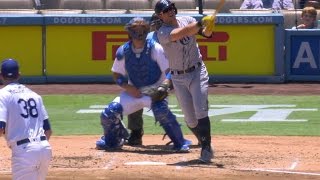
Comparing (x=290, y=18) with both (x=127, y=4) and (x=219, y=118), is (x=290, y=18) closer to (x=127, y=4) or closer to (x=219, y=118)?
(x=127, y=4)

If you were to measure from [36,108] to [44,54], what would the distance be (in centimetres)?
1123

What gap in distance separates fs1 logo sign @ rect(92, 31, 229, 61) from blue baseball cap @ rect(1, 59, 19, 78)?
11.0m

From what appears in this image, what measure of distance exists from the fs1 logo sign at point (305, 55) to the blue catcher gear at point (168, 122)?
7794mm

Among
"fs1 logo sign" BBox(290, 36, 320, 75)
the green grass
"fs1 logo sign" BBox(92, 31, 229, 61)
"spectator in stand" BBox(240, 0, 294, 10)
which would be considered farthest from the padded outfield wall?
"spectator in stand" BBox(240, 0, 294, 10)

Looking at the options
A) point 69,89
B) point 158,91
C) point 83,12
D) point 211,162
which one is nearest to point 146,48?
point 158,91

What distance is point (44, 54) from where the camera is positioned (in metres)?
18.6

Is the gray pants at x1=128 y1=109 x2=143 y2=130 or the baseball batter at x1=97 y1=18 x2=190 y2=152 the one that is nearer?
the baseball batter at x1=97 y1=18 x2=190 y2=152

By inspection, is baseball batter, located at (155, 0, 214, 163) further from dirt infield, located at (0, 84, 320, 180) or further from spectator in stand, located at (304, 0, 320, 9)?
spectator in stand, located at (304, 0, 320, 9)

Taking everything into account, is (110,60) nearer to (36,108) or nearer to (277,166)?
(277,166)

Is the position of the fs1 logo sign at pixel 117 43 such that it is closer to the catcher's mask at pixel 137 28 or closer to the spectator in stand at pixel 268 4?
the spectator in stand at pixel 268 4

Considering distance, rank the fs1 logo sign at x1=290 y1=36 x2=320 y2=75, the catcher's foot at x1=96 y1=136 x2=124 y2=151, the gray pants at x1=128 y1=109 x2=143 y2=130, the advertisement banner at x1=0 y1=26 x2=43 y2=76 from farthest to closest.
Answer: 1. the advertisement banner at x1=0 y1=26 x2=43 y2=76
2. the fs1 logo sign at x1=290 y1=36 x2=320 y2=75
3. the gray pants at x1=128 y1=109 x2=143 y2=130
4. the catcher's foot at x1=96 y1=136 x2=124 y2=151

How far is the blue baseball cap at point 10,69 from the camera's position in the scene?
7.41m

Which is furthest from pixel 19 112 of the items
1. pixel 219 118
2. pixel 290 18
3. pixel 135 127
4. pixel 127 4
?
pixel 127 4

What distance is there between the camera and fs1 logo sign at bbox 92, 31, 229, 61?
18406 millimetres
